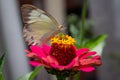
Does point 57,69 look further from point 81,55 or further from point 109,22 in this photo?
point 109,22

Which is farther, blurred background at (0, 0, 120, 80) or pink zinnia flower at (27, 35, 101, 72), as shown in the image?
blurred background at (0, 0, 120, 80)

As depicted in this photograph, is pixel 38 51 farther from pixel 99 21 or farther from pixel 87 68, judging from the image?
pixel 99 21

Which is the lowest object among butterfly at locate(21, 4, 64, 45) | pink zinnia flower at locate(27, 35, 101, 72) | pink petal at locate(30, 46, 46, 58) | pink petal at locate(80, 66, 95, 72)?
pink petal at locate(80, 66, 95, 72)

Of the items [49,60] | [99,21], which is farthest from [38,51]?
[99,21]

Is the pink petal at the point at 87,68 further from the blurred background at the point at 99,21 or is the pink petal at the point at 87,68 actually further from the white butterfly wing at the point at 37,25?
the blurred background at the point at 99,21

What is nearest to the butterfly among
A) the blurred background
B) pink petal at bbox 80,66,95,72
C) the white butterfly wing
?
the white butterfly wing

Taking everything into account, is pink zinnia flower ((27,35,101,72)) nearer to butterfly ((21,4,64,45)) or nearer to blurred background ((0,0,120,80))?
butterfly ((21,4,64,45))

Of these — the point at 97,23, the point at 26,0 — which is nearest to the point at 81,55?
the point at 26,0
